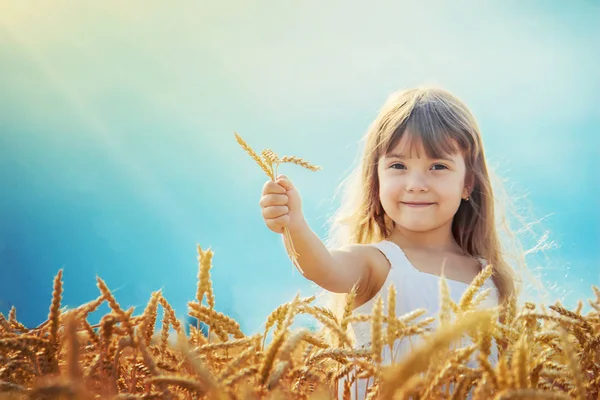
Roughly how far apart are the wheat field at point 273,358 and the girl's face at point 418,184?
56.5 inches

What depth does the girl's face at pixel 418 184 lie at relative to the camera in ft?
8.05

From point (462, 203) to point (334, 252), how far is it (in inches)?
46.2

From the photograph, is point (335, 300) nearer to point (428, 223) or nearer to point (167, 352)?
point (428, 223)

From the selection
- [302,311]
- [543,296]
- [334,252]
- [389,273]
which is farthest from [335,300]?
[302,311]

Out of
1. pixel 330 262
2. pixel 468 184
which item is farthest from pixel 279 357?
pixel 468 184

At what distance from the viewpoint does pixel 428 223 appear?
2.50 meters

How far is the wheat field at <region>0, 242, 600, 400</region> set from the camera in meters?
0.48

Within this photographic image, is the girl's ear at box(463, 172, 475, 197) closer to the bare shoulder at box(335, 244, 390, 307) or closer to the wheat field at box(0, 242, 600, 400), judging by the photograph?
the bare shoulder at box(335, 244, 390, 307)

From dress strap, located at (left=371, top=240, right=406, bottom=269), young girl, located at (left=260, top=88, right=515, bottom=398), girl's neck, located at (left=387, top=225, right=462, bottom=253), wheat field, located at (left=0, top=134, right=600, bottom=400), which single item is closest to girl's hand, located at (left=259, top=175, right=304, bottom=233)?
young girl, located at (left=260, top=88, right=515, bottom=398)

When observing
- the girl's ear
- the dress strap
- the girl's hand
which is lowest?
the girl's hand

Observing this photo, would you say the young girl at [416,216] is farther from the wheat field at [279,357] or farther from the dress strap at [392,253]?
the wheat field at [279,357]

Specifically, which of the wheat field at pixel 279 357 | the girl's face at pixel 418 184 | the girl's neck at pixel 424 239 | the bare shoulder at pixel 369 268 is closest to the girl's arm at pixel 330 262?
the bare shoulder at pixel 369 268

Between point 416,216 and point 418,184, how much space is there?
16cm

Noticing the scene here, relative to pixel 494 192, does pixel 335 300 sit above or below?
below
